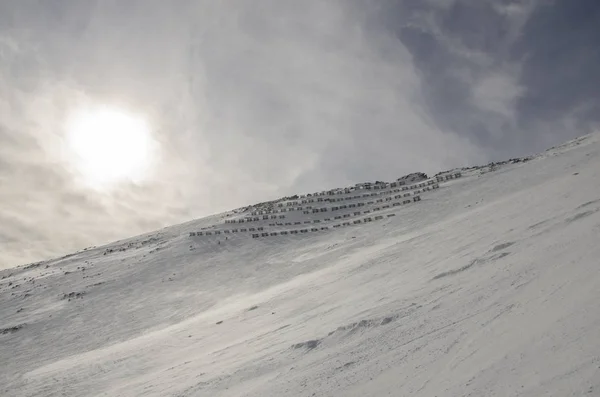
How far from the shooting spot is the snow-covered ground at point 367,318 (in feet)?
26.8

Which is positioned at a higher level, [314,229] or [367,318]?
[314,229]

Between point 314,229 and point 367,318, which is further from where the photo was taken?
point 314,229

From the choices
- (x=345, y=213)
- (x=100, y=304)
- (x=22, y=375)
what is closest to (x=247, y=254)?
(x=100, y=304)

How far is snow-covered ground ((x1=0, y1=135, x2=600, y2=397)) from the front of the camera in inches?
321

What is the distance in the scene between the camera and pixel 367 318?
12.8 m

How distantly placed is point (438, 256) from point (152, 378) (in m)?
11.7

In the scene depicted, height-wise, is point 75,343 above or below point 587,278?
above

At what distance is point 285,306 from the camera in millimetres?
18688

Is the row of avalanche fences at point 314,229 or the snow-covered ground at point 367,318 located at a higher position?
the row of avalanche fences at point 314,229

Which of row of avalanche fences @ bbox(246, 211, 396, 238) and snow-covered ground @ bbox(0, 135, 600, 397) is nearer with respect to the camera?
snow-covered ground @ bbox(0, 135, 600, 397)

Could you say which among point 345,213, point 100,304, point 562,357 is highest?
point 345,213

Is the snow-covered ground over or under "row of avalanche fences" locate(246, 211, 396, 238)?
under

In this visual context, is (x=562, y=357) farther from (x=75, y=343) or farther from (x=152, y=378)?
(x=75, y=343)

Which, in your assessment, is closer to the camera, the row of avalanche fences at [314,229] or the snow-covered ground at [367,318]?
the snow-covered ground at [367,318]
